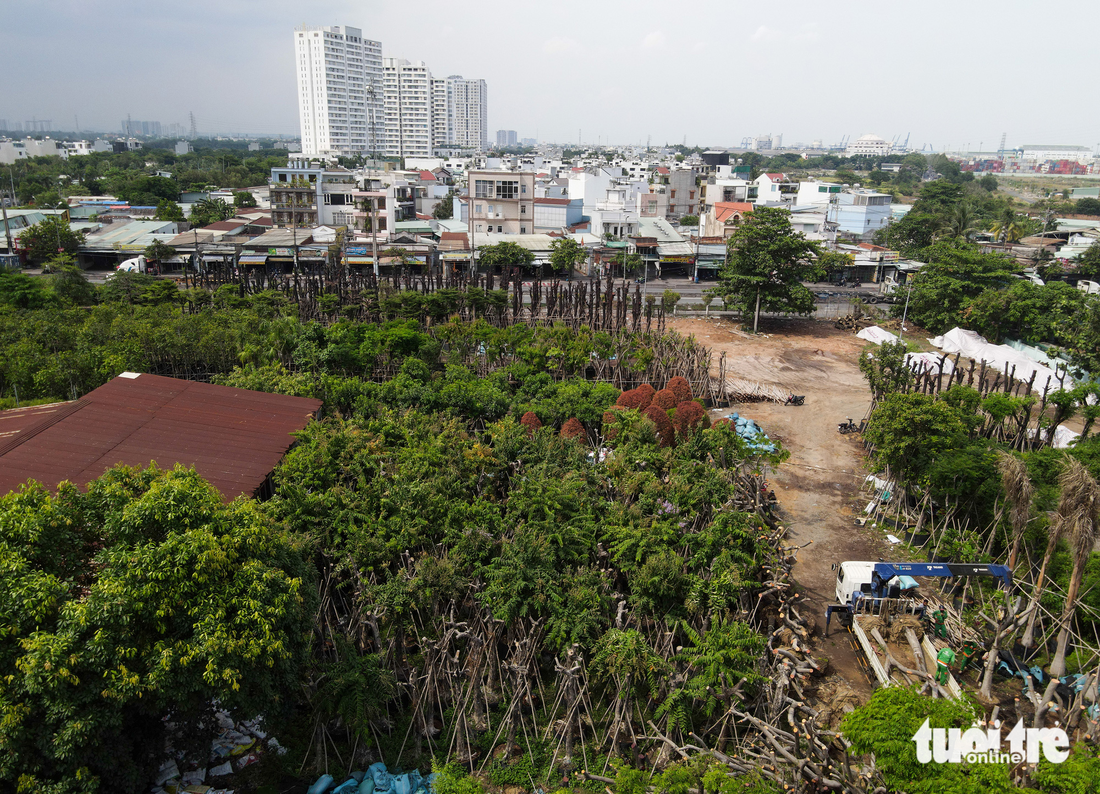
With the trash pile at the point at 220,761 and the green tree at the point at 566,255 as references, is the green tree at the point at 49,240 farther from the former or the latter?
the trash pile at the point at 220,761

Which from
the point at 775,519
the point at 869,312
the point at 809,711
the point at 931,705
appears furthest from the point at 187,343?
the point at 869,312

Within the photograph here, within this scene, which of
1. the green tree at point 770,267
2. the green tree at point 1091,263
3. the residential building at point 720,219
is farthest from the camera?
the residential building at point 720,219

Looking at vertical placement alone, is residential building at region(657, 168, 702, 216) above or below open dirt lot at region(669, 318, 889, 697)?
above

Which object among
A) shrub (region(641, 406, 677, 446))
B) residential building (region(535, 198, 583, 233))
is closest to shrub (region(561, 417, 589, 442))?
shrub (region(641, 406, 677, 446))

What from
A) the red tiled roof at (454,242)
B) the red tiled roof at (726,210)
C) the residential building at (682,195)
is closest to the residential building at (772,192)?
the residential building at (682,195)

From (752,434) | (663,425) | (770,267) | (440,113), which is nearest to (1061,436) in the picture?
(752,434)

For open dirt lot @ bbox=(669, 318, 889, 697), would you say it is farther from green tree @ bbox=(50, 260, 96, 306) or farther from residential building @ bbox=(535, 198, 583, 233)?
green tree @ bbox=(50, 260, 96, 306)
